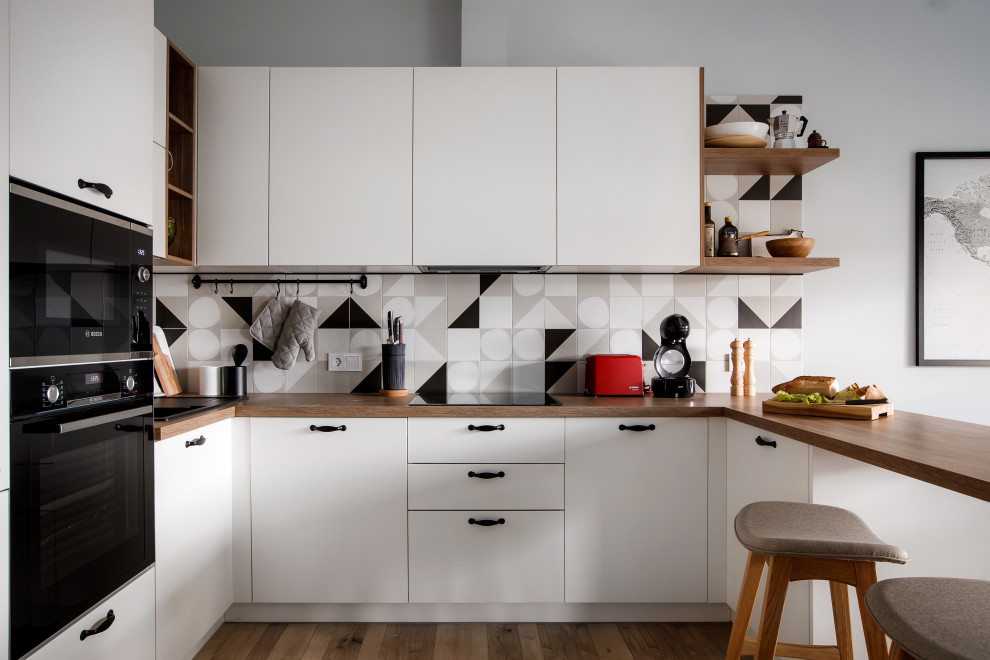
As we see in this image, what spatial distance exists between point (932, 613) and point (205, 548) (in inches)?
78.0

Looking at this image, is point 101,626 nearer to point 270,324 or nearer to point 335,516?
point 335,516

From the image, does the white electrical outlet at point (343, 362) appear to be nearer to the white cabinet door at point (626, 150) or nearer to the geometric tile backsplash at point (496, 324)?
the geometric tile backsplash at point (496, 324)

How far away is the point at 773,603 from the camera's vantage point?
50.3 inches

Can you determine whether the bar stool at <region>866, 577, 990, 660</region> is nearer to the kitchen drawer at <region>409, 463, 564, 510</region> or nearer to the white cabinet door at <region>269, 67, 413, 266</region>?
the kitchen drawer at <region>409, 463, 564, 510</region>

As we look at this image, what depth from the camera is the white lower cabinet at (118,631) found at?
1.33 metres

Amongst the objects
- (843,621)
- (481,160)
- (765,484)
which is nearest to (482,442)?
(765,484)

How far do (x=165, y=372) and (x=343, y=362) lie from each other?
718 mm

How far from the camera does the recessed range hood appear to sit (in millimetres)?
2555

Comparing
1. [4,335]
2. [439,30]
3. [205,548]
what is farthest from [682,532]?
[439,30]

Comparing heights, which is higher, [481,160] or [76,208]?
[481,160]

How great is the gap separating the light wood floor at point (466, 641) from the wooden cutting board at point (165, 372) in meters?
0.97

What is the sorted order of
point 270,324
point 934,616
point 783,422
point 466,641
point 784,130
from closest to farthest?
point 934,616 → point 783,422 → point 466,641 → point 784,130 → point 270,324

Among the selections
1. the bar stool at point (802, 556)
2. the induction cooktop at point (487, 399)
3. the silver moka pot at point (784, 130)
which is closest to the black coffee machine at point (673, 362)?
the induction cooktop at point (487, 399)

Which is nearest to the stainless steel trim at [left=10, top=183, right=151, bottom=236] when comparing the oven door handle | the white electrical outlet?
the oven door handle
